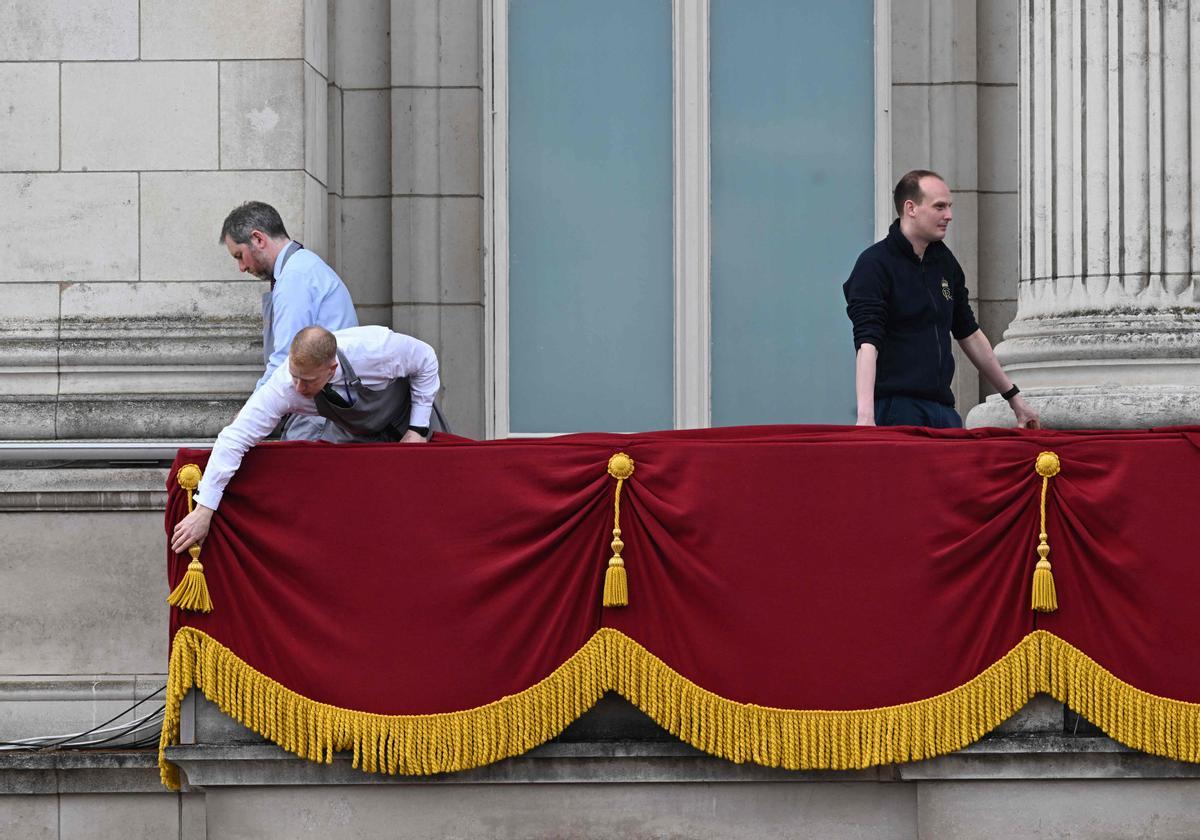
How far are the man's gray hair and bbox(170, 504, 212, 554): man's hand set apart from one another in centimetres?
156

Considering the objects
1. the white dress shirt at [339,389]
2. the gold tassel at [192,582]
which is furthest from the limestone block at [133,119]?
the gold tassel at [192,582]

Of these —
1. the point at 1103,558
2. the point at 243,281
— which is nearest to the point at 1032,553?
the point at 1103,558

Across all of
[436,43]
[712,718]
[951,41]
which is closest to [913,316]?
[712,718]

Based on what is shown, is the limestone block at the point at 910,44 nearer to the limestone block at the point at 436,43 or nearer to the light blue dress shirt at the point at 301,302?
the limestone block at the point at 436,43

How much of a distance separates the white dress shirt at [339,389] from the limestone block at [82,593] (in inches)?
57.5

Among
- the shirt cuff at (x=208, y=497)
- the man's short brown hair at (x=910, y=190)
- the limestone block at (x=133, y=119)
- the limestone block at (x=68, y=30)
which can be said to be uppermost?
the limestone block at (x=68, y=30)

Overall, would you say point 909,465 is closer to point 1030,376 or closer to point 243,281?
point 1030,376

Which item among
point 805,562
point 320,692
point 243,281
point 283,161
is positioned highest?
point 283,161

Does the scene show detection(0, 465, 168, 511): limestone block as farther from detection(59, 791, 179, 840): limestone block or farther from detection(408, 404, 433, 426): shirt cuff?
detection(408, 404, 433, 426): shirt cuff

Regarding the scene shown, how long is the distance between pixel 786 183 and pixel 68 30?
409 cm

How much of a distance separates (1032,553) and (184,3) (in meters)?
5.08

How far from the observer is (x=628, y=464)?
711 centimetres

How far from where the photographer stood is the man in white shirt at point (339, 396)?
7.03 meters

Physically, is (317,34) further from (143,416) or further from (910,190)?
(910,190)
